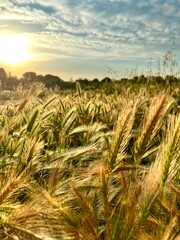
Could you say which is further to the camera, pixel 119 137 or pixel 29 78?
pixel 29 78

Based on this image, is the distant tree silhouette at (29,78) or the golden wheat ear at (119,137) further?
the distant tree silhouette at (29,78)

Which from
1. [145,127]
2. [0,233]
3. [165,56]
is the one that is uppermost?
[165,56]

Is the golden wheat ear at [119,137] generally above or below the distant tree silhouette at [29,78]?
below

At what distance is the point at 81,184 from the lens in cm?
128

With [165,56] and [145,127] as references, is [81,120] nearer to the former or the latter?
[145,127]

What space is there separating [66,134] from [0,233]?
47.0 inches

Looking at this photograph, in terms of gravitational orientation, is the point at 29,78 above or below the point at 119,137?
above

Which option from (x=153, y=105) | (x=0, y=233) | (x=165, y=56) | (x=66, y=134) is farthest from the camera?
(x=165, y=56)

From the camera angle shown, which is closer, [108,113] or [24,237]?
[24,237]

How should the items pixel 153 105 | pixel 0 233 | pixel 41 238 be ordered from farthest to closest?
pixel 153 105 < pixel 0 233 < pixel 41 238

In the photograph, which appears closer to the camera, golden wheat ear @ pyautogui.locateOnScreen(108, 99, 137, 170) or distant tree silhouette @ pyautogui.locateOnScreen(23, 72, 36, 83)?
golden wheat ear @ pyautogui.locateOnScreen(108, 99, 137, 170)

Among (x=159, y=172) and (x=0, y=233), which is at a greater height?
(x=159, y=172)

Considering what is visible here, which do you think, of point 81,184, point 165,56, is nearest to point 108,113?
point 81,184

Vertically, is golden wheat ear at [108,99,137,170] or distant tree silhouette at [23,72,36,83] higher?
distant tree silhouette at [23,72,36,83]
